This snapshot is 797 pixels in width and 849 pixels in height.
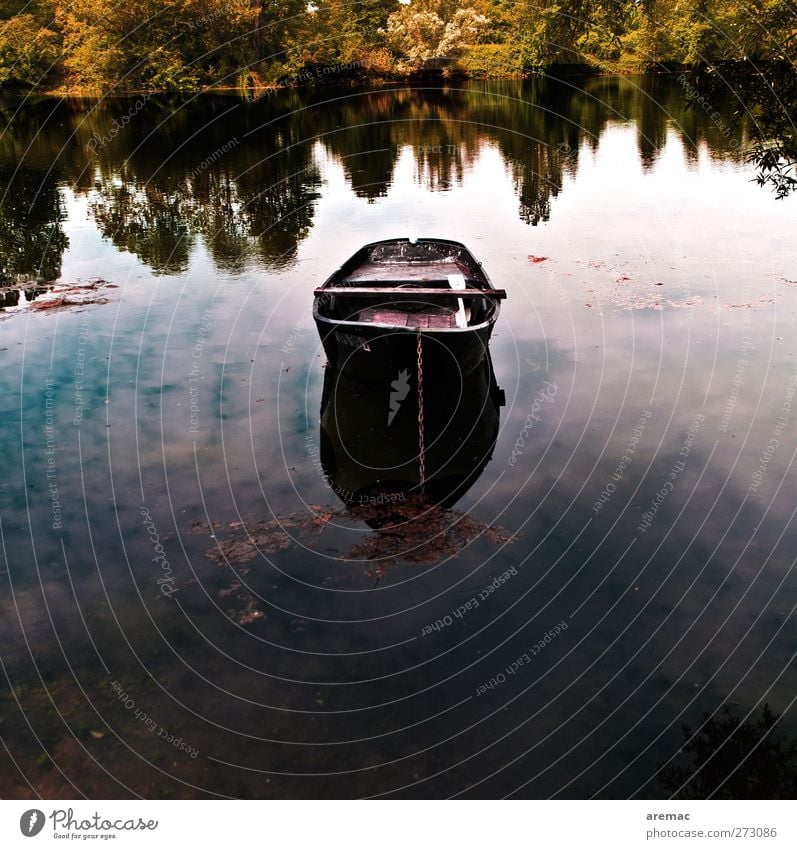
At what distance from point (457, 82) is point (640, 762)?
3607 inches

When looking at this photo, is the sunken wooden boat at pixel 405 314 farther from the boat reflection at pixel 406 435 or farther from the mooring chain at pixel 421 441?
the boat reflection at pixel 406 435

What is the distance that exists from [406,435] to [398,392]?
95cm

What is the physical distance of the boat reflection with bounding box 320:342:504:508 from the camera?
14594mm

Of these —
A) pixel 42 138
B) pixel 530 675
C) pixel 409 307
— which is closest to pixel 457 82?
pixel 42 138

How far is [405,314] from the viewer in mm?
17656

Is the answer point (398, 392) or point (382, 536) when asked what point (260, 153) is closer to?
point (398, 392)

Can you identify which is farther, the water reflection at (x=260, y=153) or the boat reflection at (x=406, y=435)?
the water reflection at (x=260, y=153)

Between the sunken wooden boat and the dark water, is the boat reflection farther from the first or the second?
the sunken wooden boat

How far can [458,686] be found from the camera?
32.8 ft

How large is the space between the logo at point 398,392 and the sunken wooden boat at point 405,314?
1.02 feet

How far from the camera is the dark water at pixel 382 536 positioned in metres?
9.25
